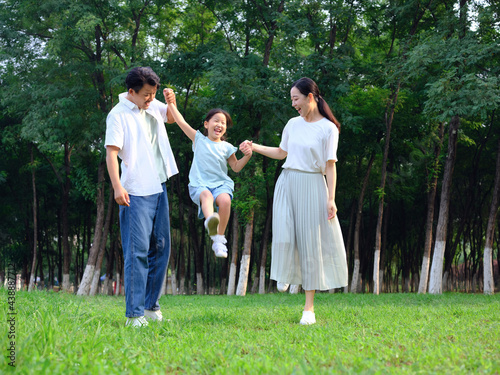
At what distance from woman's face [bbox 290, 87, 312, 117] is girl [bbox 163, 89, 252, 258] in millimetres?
721

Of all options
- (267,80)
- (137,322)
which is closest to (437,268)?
(267,80)

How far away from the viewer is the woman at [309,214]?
5332 mm

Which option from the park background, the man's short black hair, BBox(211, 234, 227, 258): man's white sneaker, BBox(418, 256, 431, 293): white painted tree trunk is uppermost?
the park background

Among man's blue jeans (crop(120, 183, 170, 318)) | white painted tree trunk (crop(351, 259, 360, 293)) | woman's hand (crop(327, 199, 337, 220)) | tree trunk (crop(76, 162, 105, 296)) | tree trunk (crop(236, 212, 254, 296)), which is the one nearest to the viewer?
man's blue jeans (crop(120, 183, 170, 318))

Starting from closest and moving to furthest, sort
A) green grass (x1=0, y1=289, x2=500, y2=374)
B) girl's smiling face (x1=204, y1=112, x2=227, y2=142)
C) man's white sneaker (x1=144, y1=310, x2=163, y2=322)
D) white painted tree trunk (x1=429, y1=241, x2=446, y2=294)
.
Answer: green grass (x1=0, y1=289, x2=500, y2=374), man's white sneaker (x1=144, y1=310, x2=163, y2=322), girl's smiling face (x1=204, y1=112, x2=227, y2=142), white painted tree trunk (x1=429, y1=241, x2=446, y2=294)

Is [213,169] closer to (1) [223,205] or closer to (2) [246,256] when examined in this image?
(1) [223,205]

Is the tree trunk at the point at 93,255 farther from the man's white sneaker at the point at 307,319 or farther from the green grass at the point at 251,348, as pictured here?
the man's white sneaker at the point at 307,319

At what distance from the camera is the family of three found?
4.67 meters

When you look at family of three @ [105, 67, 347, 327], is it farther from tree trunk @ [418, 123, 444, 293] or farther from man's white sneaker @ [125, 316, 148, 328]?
tree trunk @ [418, 123, 444, 293]

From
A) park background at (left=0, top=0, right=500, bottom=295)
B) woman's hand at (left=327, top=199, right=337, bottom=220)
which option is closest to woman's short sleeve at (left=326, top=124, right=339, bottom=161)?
woman's hand at (left=327, top=199, right=337, bottom=220)

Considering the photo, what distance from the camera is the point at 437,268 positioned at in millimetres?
16109

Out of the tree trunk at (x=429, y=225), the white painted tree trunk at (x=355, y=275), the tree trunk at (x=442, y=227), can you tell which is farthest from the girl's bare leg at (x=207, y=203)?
the white painted tree trunk at (x=355, y=275)

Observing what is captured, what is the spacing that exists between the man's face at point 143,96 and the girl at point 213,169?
45 centimetres

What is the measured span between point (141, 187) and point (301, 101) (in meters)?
1.92
